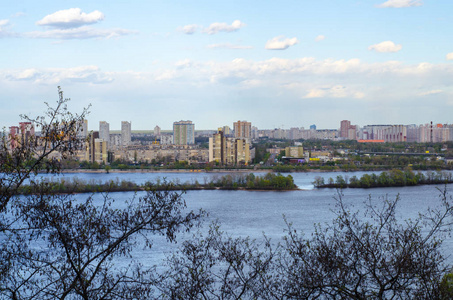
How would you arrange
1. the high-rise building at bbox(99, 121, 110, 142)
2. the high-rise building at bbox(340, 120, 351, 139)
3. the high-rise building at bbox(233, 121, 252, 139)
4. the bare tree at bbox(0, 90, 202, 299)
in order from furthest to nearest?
the high-rise building at bbox(340, 120, 351, 139), the high-rise building at bbox(233, 121, 252, 139), the high-rise building at bbox(99, 121, 110, 142), the bare tree at bbox(0, 90, 202, 299)

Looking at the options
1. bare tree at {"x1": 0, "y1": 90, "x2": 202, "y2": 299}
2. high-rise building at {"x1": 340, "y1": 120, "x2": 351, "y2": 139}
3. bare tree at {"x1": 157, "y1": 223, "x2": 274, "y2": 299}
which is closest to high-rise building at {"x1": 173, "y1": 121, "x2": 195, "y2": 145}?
high-rise building at {"x1": 340, "y1": 120, "x2": 351, "y2": 139}

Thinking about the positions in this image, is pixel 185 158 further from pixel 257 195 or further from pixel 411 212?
pixel 411 212

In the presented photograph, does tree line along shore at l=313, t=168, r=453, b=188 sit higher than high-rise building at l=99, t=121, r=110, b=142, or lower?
lower

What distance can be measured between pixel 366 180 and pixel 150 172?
8583mm

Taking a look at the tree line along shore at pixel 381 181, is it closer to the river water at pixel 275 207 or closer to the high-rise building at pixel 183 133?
the river water at pixel 275 207

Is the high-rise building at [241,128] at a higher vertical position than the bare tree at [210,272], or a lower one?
higher

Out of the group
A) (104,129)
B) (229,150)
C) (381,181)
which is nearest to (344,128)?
(104,129)

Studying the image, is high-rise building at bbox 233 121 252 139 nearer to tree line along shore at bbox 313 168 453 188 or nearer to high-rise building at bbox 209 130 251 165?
high-rise building at bbox 209 130 251 165

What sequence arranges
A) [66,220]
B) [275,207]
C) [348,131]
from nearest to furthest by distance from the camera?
1. [66,220]
2. [275,207]
3. [348,131]

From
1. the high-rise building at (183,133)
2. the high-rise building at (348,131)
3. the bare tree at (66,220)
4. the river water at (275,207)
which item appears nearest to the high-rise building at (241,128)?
the high-rise building at (183,133)

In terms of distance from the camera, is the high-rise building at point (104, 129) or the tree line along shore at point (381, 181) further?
the high-rise building at point (104, 129)

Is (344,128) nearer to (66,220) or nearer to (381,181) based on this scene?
(381,181)

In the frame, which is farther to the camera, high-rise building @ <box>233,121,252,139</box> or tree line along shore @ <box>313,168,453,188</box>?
high-rise building @ <box>233,121,252,139</box>

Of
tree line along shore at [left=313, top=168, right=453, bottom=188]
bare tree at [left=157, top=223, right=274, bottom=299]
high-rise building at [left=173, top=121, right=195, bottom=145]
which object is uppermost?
high-rise building at [left=173, top=121, right=195, bottom=145]
